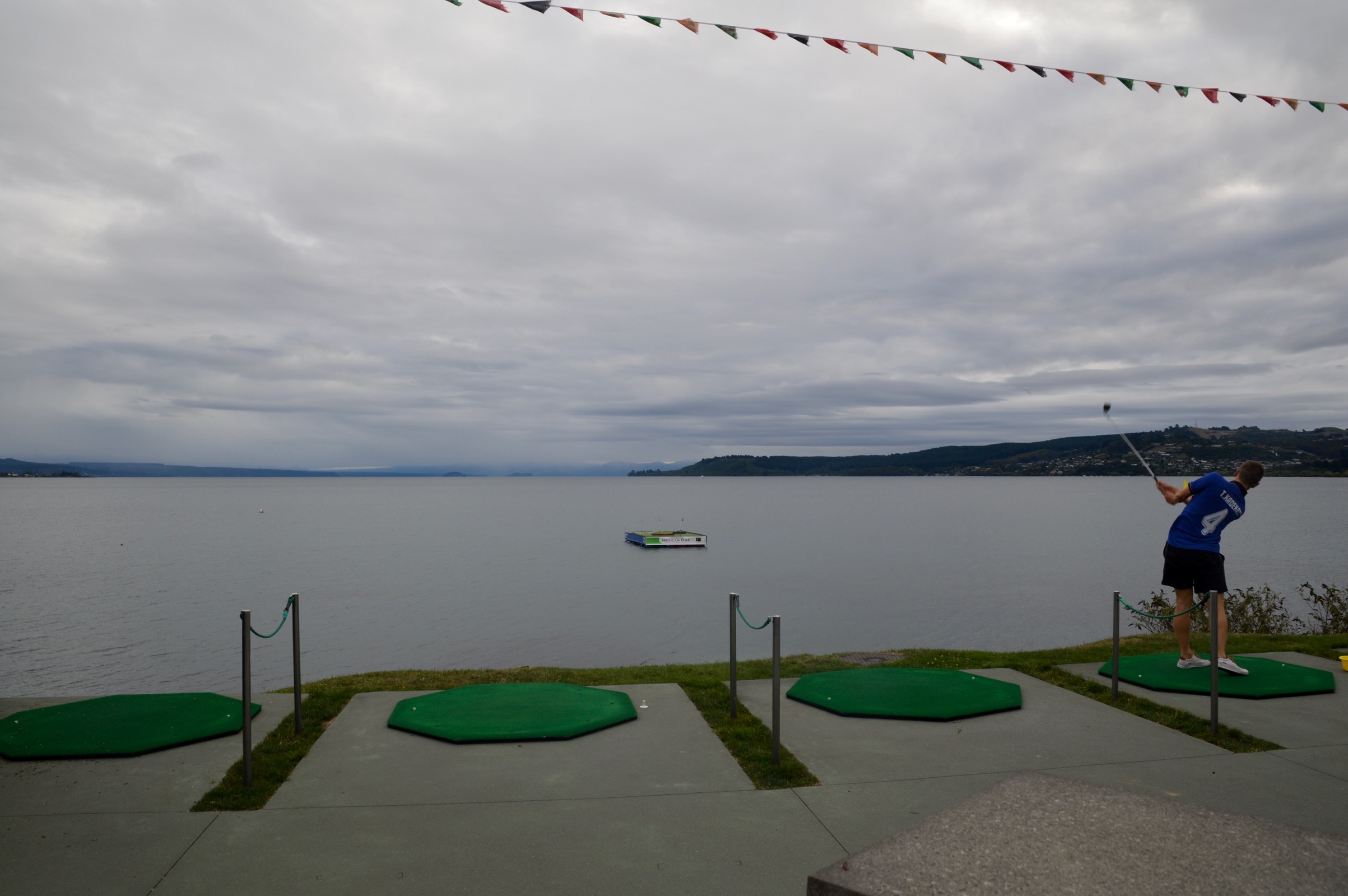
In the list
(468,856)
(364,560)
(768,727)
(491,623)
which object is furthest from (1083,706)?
(364,560)

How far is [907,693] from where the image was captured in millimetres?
7109

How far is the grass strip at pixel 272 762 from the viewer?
4.60 metres

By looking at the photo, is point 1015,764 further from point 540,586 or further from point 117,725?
point 540,586

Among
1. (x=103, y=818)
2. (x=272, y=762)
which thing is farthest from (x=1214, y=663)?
(x=103, y=818)

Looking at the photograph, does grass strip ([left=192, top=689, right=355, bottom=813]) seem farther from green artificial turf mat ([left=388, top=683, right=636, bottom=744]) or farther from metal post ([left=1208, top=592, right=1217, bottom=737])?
metal post ([left=1208, top=592, right=1217, bottom=737])

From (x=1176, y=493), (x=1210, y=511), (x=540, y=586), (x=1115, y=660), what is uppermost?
(x=1176, y=493)

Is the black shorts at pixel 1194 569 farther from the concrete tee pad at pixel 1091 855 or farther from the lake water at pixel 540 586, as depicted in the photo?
the lake water at pixel 540 586

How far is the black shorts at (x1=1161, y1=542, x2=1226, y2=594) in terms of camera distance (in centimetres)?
742

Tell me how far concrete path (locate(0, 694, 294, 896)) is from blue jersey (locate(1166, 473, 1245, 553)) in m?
8.16

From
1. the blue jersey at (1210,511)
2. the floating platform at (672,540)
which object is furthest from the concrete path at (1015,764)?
the floating platform at (672,540)

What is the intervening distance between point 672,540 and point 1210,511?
171ft

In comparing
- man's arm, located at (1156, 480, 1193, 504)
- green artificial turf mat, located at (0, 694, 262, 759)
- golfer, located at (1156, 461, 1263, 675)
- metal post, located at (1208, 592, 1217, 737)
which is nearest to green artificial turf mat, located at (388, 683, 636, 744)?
green artificial turf mat, located at (0, 694, 262, 759)

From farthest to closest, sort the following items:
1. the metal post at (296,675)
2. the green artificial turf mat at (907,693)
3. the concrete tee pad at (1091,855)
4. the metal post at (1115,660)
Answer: the metal post at (1115,660) → the green artificial turf mat at (907,693) → the metal post at (296,675) → the concrete tee pad at (1091,855)

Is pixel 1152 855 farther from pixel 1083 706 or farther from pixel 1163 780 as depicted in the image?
pixel 1083 706
